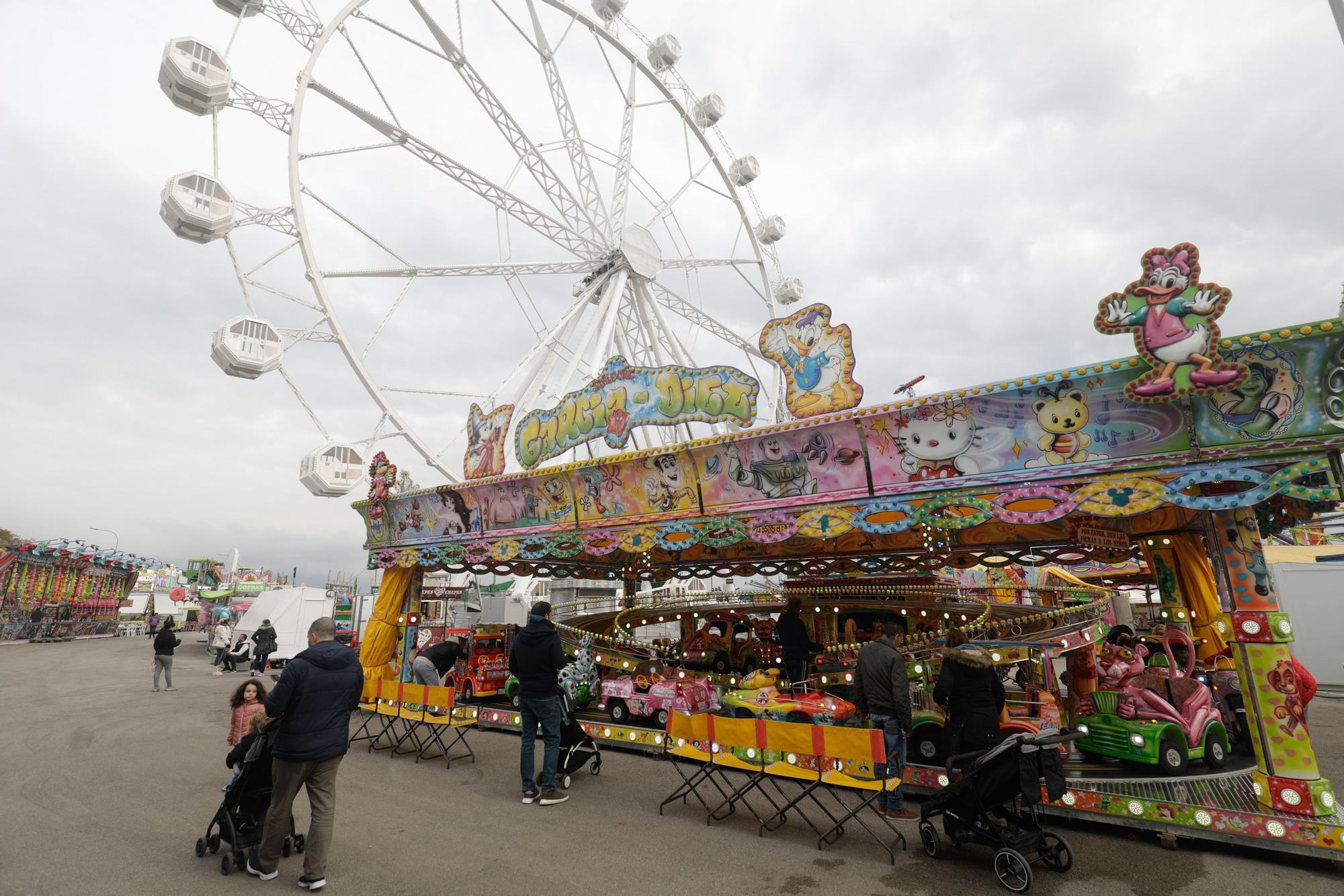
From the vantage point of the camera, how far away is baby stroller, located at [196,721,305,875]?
478cm

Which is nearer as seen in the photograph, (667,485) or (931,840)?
(931,840)

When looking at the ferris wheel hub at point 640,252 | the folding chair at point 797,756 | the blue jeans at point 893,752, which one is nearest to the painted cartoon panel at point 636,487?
the folding chair at point 797,756

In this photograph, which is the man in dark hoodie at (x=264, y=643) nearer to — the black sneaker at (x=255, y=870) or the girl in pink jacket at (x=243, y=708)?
the girl in pink jacket at (x=243, y=708)

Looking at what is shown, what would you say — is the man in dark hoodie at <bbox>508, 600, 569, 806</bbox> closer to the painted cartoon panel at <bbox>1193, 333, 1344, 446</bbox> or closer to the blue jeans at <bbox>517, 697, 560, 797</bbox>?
the blue jeans at <bbox>517, 697, 560, 797</bbox>

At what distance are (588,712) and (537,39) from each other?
1767 centimetres

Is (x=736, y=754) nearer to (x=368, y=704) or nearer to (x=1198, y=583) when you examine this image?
(x=368, y=704)

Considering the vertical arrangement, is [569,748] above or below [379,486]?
below

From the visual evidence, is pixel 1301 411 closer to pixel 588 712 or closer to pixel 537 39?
pixel 588 712

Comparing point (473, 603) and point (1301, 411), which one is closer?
point (1301, 411)

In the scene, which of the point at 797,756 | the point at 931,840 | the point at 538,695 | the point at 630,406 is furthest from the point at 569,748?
the point at 630,406

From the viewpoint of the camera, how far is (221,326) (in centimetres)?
1321

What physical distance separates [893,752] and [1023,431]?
336 cm

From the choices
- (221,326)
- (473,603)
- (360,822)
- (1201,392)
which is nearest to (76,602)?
(473,603)

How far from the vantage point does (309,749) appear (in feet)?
14.6
